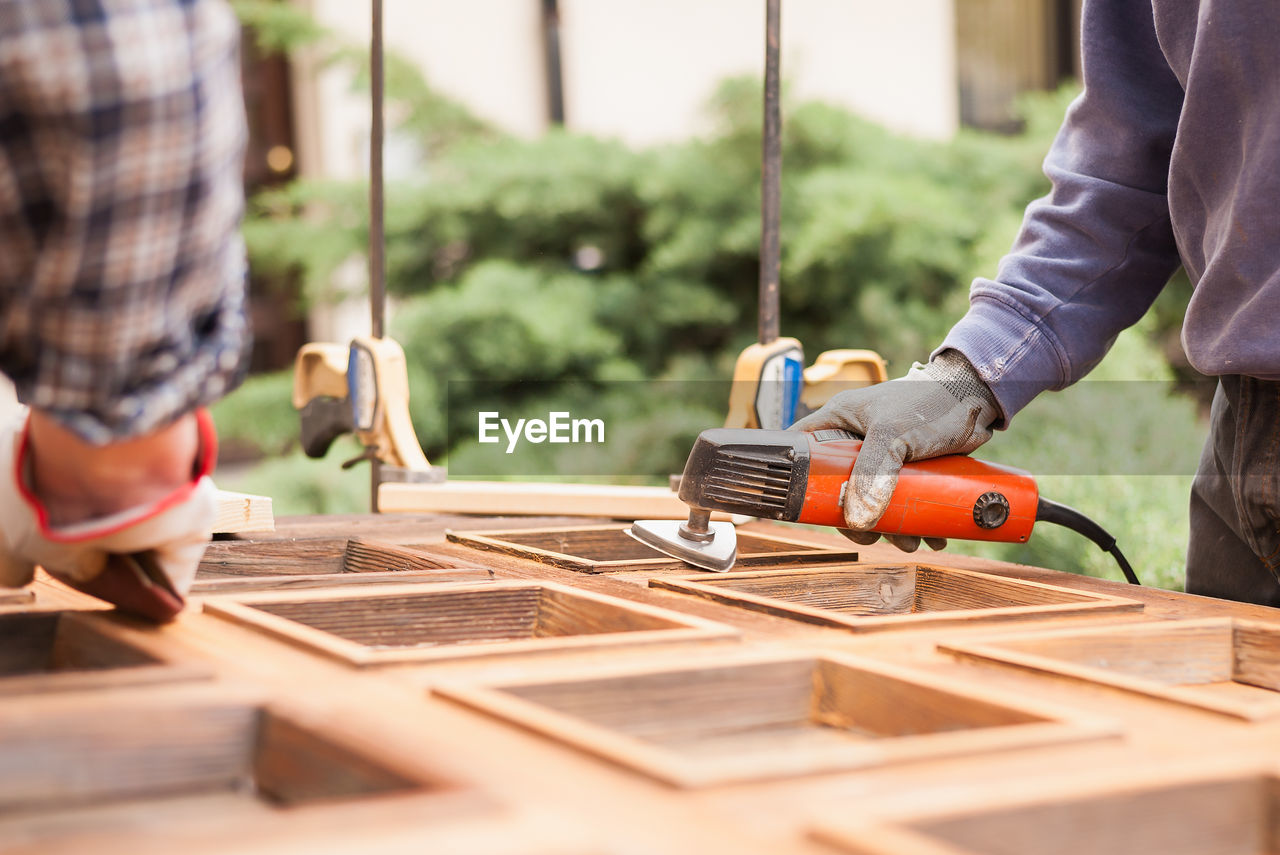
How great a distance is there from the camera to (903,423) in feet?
3.38

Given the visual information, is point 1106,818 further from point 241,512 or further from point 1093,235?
point 241,512

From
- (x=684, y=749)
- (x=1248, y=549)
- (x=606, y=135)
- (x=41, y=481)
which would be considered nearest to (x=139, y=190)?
(x=41, y=481)

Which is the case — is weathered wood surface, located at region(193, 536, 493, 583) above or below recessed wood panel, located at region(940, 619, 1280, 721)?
below

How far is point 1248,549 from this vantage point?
105cm

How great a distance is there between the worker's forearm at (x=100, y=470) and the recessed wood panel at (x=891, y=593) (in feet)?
1.19

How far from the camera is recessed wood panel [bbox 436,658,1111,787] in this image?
1.60 feet

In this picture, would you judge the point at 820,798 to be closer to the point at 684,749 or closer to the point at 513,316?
the point at 684,749

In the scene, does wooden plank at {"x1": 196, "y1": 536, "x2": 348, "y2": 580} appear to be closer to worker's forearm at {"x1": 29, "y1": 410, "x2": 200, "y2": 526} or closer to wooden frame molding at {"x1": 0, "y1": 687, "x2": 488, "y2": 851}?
worker's forearm at {"x1": 29, "y1": 410, "x2": 200, "y2": 526}

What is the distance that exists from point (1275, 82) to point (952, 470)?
14.7 inches

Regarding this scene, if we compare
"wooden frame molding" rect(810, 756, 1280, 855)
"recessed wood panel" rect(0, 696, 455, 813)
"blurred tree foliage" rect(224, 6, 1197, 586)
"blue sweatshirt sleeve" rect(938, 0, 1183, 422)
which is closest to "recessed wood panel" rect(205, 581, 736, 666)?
"recessed wood panel" rect(0, 696, 455, 813)

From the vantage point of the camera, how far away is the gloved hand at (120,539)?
65cm

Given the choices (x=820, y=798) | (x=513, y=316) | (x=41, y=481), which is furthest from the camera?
(x=513, y=316)

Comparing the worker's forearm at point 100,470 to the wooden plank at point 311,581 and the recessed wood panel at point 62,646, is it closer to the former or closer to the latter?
the recessed wood panel at point 62,646

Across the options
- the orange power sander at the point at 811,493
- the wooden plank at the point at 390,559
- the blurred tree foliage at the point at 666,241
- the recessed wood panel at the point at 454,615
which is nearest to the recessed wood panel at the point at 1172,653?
the recessed wood panel at the point at 454,615
